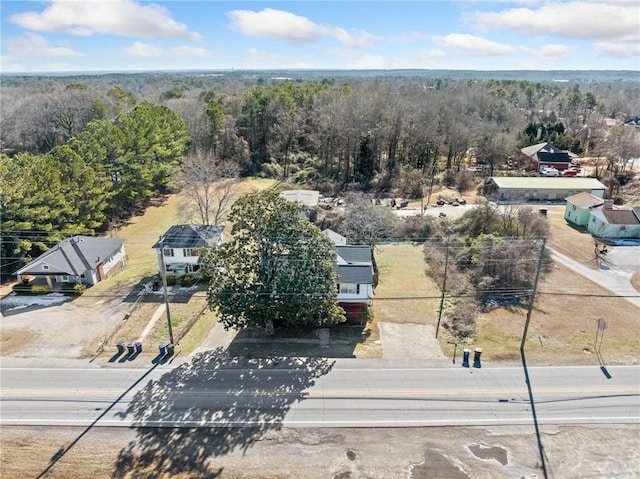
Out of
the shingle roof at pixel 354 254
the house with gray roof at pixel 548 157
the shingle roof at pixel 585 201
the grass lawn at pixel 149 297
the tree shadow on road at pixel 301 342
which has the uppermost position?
the house with gray roof at pixel 548 157

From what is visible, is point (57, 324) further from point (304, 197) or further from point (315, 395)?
point (304, 197)

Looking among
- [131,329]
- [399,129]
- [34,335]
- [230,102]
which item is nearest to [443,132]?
[399,129]

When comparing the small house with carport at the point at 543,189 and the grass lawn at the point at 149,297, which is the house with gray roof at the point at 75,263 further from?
the small house with carport at the point at 543,189

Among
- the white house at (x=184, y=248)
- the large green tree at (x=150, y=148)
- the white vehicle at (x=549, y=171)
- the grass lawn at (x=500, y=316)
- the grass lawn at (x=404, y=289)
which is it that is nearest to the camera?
the grass lawn at (x=500, y=316)

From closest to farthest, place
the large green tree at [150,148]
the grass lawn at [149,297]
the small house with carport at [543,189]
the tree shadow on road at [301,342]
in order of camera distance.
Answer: the tree shadow on road at [301,342]
the grass lawn at [149,297]
the large green tree at [150,148]
the small house with carport at [543,189]

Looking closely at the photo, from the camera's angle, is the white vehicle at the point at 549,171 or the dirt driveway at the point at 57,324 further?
the white vehicle at the point at 549,171

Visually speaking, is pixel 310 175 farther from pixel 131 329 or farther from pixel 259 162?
pixel 131 329

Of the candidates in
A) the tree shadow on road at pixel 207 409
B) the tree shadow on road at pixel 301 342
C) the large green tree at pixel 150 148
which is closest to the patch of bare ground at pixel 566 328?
the tree shadow on road at pixel 301 342

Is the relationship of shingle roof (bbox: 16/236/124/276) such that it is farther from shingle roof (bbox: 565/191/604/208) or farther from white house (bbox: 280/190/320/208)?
shingle roof (bbox: 565/191/604/208)
